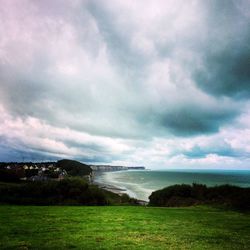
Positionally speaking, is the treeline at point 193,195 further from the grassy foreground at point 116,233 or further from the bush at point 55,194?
the grassy foreground at point 116,233

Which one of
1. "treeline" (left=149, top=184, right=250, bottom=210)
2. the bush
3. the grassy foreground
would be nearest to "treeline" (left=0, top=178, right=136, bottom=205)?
the bush

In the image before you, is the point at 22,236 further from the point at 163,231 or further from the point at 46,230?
the point at 163,231

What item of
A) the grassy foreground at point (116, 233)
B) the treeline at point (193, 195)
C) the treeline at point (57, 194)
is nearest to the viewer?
the grassy foreground at point (116, 233)

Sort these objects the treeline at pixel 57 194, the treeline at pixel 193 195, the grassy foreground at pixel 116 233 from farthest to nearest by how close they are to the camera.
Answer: the treeline at pixel 193 195, the treeline at pixel 57 194, the grassy foreground at pixel 116 233

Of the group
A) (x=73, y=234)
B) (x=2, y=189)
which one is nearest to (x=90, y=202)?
(x=2, y=189)

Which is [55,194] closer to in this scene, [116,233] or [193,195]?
[193,195]

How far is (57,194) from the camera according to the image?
169 ft

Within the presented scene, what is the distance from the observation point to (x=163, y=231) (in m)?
20.2

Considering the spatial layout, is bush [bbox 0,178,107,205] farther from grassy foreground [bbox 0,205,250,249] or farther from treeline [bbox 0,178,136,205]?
grassy foreground [bbox 0,205,250,249]

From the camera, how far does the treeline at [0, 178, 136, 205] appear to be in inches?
1834

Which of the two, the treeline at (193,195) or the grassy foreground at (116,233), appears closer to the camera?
the grassy foreground at (116,233)

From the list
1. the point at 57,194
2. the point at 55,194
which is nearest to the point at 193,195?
the point at 57,194

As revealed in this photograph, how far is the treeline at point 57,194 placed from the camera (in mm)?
46594

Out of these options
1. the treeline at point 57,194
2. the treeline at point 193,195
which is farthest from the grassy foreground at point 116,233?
the treeline at point 193,195
